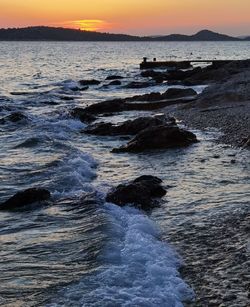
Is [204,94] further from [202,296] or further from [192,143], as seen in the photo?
[202,296]

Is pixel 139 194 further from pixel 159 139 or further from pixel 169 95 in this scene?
pixel 169 95

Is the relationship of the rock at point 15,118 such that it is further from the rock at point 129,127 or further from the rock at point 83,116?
the rock at point 129,127

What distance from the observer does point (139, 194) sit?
11.1 m

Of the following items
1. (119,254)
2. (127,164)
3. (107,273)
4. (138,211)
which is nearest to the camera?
(107,273)

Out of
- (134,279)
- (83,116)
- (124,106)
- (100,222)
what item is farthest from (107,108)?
(134,279)

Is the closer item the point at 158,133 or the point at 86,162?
the point at 86,162

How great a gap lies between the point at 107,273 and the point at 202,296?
139cm

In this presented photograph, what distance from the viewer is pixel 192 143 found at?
1784cm

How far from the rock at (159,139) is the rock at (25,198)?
232 inches

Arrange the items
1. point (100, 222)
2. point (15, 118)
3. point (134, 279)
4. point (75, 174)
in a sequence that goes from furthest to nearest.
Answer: point (15, 118) < point (75, 174) < point (100, 222) < point (134, 279)

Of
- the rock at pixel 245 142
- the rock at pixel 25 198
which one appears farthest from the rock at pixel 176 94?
the rock at pixel 25 198

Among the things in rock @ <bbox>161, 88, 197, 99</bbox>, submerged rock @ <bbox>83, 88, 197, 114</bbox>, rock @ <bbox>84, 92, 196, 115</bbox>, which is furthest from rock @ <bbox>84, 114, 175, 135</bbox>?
rock @ <bbox>161, 88, 197, 99</bbox>

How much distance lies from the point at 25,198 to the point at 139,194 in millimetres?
2425

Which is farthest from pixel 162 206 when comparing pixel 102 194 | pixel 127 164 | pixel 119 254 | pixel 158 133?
pixel 158 133
